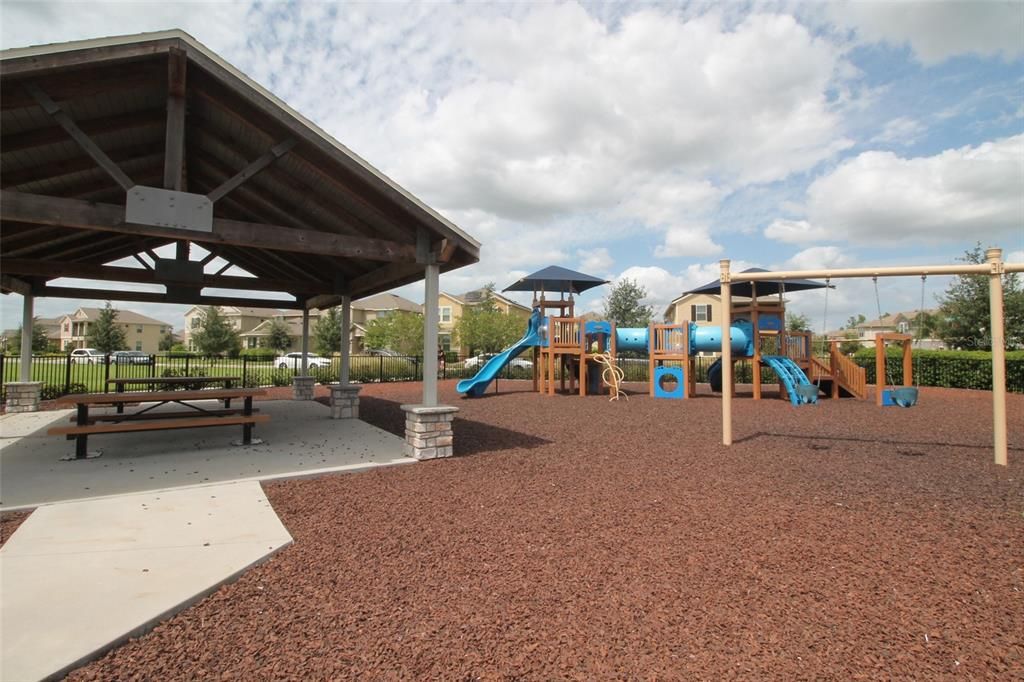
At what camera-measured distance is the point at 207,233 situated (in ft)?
17.9

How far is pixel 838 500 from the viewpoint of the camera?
201 inches

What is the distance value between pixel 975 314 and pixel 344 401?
29.4m

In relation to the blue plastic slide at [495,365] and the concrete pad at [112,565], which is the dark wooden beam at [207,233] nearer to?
the concrete pad at [112,565]

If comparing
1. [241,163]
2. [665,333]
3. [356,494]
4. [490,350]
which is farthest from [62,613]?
[490,350]

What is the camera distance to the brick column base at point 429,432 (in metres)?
6.81

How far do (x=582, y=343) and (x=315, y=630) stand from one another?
565 inches

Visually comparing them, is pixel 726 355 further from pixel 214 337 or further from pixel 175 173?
pixel 214 337

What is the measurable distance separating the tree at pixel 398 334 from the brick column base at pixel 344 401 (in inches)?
893

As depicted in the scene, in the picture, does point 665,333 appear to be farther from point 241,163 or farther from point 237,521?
point 237,521

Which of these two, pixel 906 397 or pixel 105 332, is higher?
pixel 105 332

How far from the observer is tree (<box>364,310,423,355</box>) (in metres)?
35.9

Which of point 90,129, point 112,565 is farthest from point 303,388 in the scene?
point 112,565

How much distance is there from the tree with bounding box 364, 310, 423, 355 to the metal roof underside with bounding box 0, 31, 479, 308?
82.5ft

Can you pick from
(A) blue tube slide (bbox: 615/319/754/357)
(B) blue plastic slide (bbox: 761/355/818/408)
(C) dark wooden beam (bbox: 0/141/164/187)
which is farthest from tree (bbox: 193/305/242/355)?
(B) blue plastic slide (bbox: 761/355/818/408)
